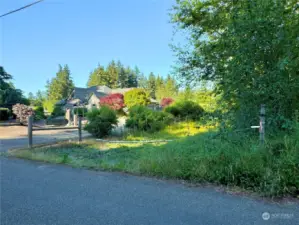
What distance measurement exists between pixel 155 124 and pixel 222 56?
643cm

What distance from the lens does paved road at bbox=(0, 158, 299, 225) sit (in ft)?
6.72

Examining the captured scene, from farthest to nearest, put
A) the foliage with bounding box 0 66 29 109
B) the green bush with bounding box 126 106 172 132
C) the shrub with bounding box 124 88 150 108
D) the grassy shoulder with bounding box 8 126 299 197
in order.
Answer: the shrub with bounding box 124 88 150 108
the foliage with bounding box 0 66 29 109
the green bush with bounding box 126 106 172 132
the grassy shoulder with bounding box 8 126 299 197

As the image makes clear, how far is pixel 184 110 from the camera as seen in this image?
565 inches

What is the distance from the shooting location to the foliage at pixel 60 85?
48.9m

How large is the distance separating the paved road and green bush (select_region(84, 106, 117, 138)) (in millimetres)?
5804

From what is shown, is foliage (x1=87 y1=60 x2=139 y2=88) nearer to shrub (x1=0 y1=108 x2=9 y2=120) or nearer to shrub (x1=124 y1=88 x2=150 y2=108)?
shrub (x1=124 y1=88 x2=150 y2=108)

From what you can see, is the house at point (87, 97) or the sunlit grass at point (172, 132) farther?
the house at point (87, 97)

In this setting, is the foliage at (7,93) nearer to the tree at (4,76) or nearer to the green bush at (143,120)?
the tree at (4,76)

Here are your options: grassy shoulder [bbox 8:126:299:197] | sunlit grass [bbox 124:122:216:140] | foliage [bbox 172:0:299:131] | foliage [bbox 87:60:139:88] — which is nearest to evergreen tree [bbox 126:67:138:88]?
foliage [bbox 87:60:139:88]

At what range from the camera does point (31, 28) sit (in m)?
8.81

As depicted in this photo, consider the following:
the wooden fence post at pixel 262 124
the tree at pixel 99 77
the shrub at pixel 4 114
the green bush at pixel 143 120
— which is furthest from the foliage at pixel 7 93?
the tree at pixel 99 77

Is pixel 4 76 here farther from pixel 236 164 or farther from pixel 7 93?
pixel 236 164

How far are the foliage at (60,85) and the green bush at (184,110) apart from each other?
135ft

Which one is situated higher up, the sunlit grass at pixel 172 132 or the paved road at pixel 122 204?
the sunlit grass at pixel 172 132
